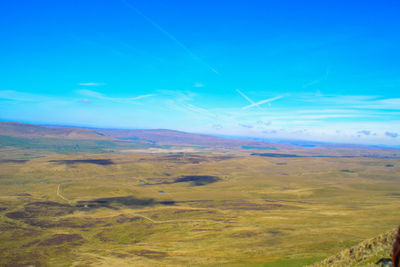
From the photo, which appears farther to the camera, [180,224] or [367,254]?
[180,224]

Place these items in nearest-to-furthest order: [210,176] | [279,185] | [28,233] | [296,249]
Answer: [296,249]
[28,233]
[279,185]
[210,176]

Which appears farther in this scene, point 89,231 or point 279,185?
point 279,185

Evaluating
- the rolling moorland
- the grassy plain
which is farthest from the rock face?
the grassy plain

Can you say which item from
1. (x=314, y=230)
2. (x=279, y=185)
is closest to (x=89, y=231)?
(x=314, y=230)

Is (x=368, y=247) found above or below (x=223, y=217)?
above

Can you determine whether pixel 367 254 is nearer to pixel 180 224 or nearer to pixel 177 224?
pixel 180 224

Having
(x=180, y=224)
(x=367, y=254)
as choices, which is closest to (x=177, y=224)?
(x=180, y=224)

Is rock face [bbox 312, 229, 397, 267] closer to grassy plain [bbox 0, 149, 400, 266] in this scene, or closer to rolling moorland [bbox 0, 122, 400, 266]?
rolling moorland [bbox 0, 122, 400, 266]

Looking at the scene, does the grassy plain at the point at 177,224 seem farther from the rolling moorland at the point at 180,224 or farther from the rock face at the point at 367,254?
the rock face at the point at 367,254

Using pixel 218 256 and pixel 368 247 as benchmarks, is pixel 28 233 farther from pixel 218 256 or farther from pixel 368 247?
pixel 368 247
